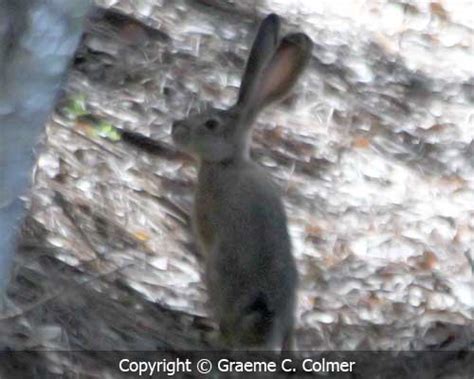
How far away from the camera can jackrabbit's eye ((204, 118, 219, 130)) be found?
517cm

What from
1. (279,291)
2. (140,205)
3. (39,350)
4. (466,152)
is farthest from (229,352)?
(466,152)

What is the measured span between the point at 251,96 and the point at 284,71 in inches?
5.8

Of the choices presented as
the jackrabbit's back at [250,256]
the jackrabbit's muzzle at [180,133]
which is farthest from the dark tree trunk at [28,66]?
the jackrabbit's muzzle at [180,133]

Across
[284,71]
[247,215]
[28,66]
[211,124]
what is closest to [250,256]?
[247,215]

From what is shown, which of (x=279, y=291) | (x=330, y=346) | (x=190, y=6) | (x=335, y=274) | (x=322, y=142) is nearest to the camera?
(x=279, y=291)

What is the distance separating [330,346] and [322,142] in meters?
1.30

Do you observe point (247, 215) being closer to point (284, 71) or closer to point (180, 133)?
point (180, 133)

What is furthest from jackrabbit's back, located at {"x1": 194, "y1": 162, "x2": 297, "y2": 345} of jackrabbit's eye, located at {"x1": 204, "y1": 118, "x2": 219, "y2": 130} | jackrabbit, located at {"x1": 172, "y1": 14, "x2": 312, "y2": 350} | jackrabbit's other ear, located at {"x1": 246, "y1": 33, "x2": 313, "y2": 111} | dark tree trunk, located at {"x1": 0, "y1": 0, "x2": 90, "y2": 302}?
dark tree trunk, located at {"x1": 0, "y1": 0, "x2": 90, "y2": 302}

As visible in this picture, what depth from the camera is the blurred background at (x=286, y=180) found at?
18.2 ft

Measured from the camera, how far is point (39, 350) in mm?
5094

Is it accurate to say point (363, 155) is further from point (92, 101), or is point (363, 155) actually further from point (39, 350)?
point (39, 350)

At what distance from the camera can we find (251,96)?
5102 millimetres

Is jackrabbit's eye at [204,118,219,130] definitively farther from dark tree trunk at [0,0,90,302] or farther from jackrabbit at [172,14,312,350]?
dark tree trunk at [0,0,90,302]

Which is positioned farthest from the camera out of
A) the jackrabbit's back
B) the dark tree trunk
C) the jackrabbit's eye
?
the jackrabbit's eye
